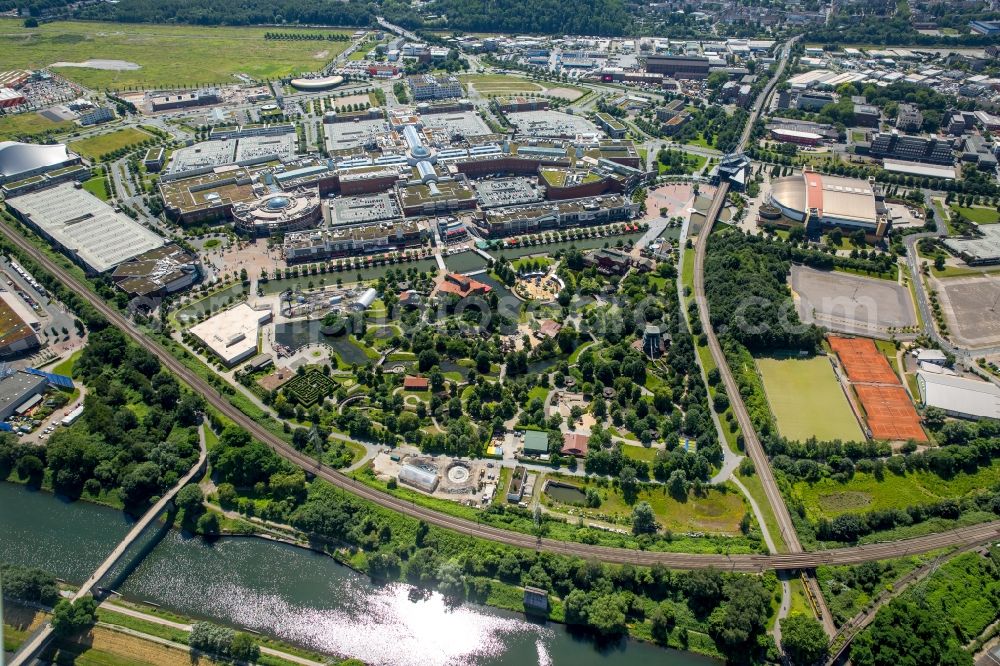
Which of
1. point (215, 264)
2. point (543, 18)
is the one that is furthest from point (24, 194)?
point (543, 18)

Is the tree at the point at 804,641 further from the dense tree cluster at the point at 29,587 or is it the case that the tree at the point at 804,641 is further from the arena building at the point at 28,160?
the arena building at the point at 28,160

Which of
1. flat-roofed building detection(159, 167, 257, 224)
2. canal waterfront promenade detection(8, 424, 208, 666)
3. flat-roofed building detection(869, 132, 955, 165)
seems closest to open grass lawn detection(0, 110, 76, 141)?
flat-roofed building detection(159, 167, 257, 224)

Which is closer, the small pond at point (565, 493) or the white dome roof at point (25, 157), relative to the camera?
the small pond at point (565, 493)

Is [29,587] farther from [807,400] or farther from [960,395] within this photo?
[960,395]

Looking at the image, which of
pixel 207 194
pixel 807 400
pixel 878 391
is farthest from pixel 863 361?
pixel 207 194

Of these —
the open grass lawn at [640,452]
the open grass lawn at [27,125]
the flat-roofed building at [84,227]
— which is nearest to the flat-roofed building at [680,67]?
the flat-roofed building at [84,227]

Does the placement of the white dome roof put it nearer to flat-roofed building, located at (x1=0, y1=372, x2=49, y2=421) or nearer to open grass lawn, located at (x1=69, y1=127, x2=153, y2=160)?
open grass lawn, located at (x1=69, y1=127, x2=153, y2=160)
